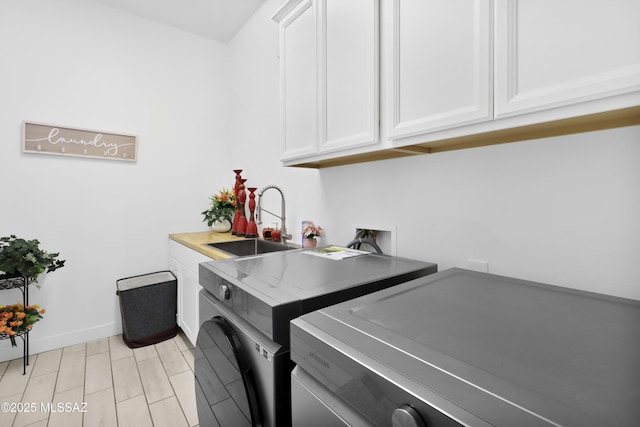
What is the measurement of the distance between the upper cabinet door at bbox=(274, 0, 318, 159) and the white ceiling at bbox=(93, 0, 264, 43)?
1315mm

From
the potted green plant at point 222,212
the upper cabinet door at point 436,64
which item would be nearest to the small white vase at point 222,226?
the potted green plant at point 222,212

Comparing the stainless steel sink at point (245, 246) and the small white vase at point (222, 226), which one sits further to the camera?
the small white vase at point (222, 226)

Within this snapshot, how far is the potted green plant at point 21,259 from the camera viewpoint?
1.96 m

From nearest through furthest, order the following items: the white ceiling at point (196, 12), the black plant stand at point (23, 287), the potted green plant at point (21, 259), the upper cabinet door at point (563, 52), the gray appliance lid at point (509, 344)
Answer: the gray appliance lid at point (509, 344) < the upper cabinet door at point (563, 52) < the potted green plant at point (21, 259) < the black plant stand at point (23, 287) < the white ceiling at point (196, 12)

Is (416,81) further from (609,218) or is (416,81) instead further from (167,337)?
(167,337)

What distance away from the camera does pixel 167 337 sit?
249cm

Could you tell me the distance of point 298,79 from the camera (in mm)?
1536

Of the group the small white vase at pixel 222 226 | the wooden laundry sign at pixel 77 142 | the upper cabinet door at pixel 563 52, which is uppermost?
the wooden laundry sign at pixel 77 142

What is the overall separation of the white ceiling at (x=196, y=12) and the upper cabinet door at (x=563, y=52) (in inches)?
97.0

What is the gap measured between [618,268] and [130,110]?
3334 millimetres

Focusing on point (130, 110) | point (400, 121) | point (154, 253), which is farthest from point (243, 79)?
point (400, 121)

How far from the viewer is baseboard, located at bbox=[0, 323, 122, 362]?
2209 millimetres

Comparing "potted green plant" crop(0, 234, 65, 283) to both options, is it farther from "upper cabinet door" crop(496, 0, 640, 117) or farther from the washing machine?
"upper cabinet door" crop(496, 0, 640, 117)

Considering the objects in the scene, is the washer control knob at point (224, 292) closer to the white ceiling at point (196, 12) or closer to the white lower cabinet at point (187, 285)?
the white lower cabinet at point (187, 285)
